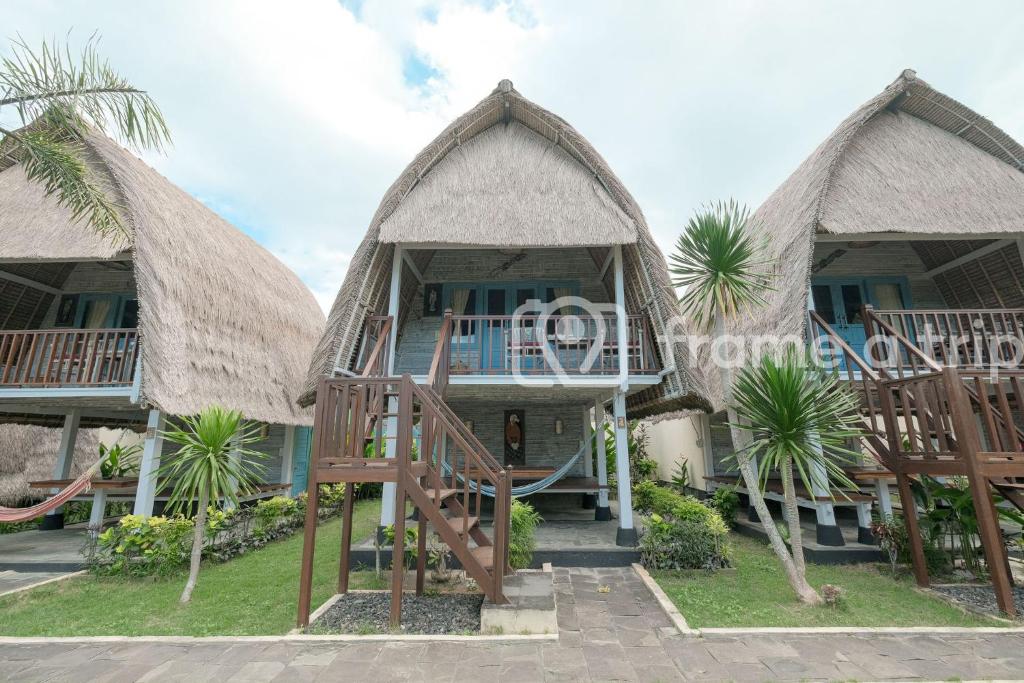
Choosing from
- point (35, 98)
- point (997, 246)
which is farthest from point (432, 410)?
point (997, 246)

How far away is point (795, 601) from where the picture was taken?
518cm

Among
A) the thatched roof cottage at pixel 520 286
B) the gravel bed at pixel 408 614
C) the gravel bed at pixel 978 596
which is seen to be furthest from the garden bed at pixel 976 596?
the gravel bed at pixel 408 614

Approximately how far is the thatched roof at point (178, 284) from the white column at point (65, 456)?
4.02 meters

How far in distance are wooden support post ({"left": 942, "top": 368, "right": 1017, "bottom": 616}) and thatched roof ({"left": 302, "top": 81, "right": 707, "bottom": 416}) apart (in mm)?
2950

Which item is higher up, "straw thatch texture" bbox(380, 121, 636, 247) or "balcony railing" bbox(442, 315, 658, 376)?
"straw thatch texture" bbox(380, 121, 636, 247)

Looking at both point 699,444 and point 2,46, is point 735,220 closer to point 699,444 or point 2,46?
point 699,444

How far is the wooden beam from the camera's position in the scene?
8.74 m

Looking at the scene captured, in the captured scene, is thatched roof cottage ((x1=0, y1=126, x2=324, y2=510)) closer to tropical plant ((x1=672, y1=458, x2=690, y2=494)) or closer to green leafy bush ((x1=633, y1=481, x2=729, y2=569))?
green leafy bush ((x1=633, y1=481, x2=729, y2=569))

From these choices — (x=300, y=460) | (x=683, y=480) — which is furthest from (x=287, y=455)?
(x=683, y=480)

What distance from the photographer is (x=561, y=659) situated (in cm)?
388

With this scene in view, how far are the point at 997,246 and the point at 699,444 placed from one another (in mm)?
7248

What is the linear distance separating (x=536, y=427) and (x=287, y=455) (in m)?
6.88

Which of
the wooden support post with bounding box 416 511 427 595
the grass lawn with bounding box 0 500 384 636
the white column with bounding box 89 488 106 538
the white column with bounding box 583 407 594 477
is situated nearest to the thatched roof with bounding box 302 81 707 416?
the white column with bounding box 583 407 594 477

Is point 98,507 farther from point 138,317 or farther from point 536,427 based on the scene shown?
point 536,427
